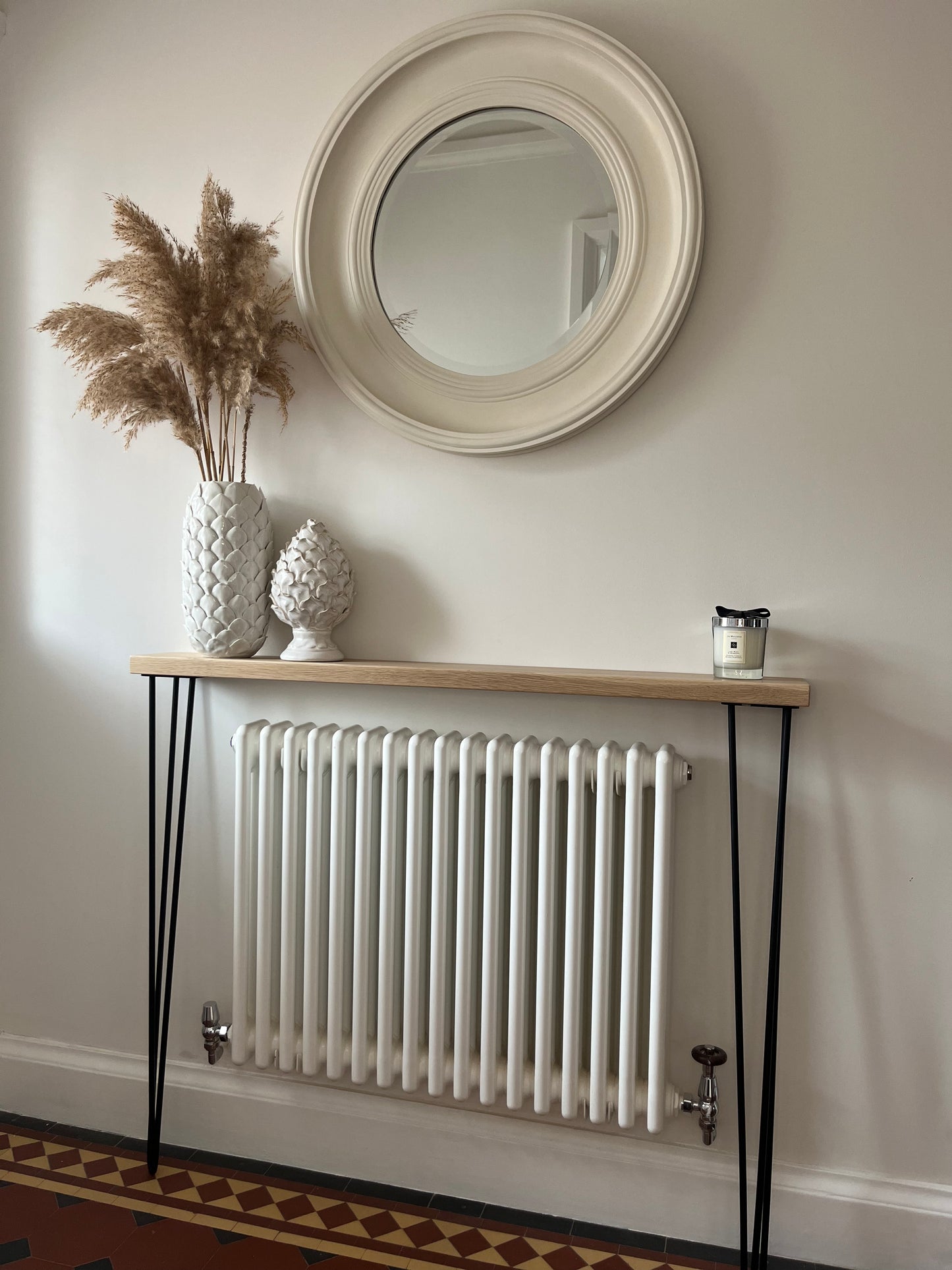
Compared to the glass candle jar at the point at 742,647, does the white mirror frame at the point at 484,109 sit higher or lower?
higher

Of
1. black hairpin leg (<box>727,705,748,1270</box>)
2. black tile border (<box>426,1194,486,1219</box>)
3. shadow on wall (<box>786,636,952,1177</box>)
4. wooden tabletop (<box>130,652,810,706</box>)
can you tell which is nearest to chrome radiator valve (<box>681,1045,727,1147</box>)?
black hairpin leg (<box>727,705,748,1270</box>)

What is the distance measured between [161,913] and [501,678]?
2.72 ft

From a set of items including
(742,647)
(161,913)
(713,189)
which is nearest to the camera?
(742,647)

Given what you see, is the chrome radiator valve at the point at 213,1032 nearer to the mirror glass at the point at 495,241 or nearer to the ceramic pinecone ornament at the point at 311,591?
the ceramic pinecone ornament at the point at 311,591

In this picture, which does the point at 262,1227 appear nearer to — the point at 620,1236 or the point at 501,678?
the point at 620,1236

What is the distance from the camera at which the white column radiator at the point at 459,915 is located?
1.38 m

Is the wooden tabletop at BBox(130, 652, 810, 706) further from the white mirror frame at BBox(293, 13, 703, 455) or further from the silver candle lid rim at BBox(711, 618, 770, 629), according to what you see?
the white mirror frame at BBox(293, 13, 703, 455)

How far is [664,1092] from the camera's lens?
1374 millimetres

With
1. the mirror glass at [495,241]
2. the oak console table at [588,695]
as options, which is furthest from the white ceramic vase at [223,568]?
the mirror glass at [495,241]

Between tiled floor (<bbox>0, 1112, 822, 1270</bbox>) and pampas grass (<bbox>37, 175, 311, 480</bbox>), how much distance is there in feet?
4.43

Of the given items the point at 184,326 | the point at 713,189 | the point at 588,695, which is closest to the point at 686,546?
the point at 588,695

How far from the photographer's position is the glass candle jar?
1.30m

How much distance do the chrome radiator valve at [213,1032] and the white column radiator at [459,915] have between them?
0.20 feet

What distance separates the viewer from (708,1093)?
1386 mm
